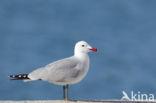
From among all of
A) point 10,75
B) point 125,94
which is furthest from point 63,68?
point 125,94

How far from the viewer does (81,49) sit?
8.98 m

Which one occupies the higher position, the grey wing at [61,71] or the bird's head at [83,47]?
the bird's head at [83,47]

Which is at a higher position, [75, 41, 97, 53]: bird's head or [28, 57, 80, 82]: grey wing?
[75, 41, 97, 53]: bird's head

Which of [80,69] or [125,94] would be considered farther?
[125,94]

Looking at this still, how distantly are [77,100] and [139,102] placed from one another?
66.9 inches

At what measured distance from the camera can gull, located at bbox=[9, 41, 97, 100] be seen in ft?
28.3

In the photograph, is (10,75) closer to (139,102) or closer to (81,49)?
(81,49)

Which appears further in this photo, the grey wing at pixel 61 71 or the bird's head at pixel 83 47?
the bird's head at pixel 83 47

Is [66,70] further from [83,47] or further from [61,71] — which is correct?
[83,47]

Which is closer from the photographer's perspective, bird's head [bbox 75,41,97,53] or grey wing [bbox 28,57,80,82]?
grey wing [bbox 28,57,80,82]

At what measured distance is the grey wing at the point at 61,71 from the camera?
28.3ft

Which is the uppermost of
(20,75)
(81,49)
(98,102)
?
(81,49)

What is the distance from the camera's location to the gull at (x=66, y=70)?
8.63 m

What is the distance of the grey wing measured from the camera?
28.3 ft
